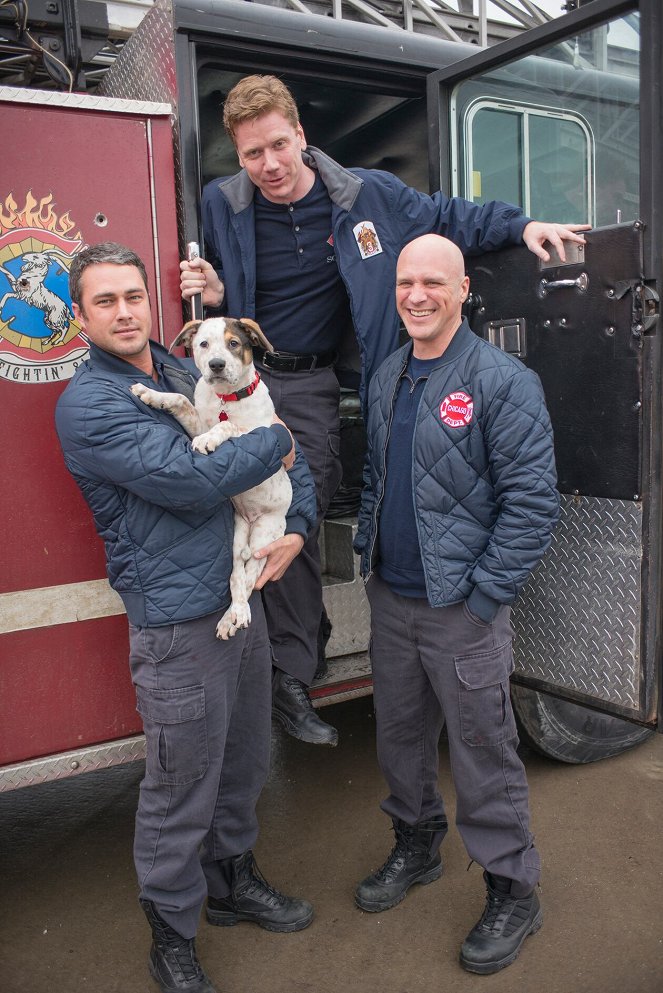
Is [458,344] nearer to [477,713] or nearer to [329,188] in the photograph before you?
[329,188]

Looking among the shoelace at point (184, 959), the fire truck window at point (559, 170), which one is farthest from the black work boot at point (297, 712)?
the fire truck window at point (559, 170)

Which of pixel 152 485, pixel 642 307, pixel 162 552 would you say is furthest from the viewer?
pixel 642 307

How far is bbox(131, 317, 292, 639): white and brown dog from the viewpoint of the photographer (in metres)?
2.47

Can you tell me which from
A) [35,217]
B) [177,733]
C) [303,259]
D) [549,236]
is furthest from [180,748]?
[549,236]

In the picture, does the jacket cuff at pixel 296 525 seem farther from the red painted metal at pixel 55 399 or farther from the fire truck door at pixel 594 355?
the fire truck door at pixel 594 355

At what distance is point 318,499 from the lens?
3.42 meters

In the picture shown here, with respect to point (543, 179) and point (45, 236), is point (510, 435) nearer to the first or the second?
point (45, 236)

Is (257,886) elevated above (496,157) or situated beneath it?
situated beneath

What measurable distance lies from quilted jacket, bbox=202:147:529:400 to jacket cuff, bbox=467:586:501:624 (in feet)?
3.24

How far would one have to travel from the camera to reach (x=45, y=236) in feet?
8.48

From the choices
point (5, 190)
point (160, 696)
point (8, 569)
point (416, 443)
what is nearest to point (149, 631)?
point (160, 696)

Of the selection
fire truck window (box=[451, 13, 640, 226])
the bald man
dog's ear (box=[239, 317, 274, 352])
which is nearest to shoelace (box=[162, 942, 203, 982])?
the bald man

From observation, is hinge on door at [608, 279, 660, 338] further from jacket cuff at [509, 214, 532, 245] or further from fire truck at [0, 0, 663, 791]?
jacket cuff at [509, 214, 532, 245]

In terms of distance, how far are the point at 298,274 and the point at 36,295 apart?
1.05 metres
